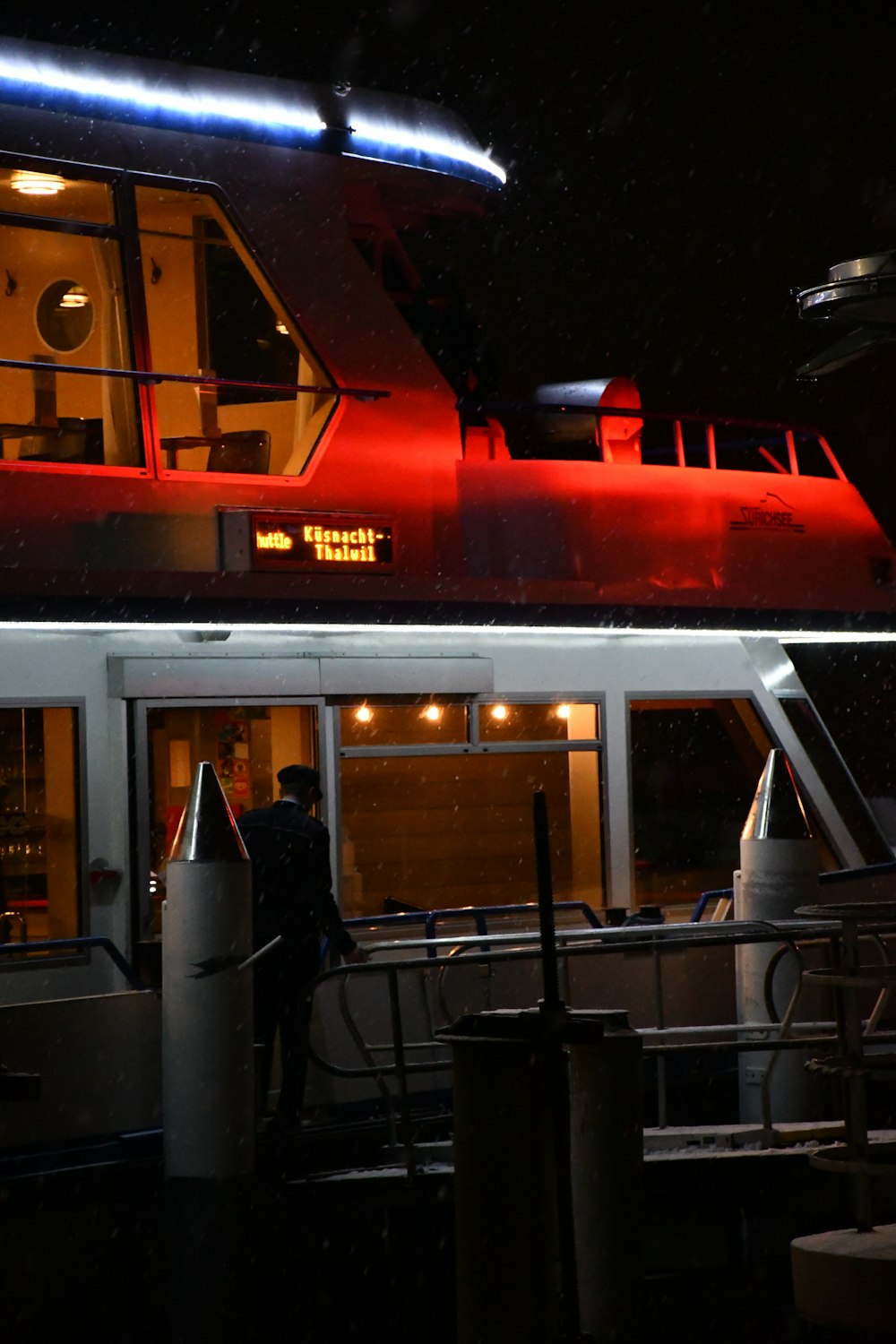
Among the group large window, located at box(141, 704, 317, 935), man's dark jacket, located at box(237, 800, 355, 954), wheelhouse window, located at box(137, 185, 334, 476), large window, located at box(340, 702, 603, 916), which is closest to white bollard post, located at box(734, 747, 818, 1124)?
large window, located at box(340, 702, 603, 916)

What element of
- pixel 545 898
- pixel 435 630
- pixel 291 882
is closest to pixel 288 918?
pixel 291 882

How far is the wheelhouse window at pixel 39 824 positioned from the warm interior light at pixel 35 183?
9.37 ft

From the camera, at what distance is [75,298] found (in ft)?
33.6

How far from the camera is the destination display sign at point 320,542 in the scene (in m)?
9.76

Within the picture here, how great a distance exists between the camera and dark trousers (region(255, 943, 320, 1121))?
8977mm

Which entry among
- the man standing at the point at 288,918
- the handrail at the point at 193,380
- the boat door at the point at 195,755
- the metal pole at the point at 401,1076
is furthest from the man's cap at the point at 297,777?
the handrail at the point at 193,380

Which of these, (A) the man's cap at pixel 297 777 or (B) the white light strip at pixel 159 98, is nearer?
(A) the man's cap at pixel 297 777

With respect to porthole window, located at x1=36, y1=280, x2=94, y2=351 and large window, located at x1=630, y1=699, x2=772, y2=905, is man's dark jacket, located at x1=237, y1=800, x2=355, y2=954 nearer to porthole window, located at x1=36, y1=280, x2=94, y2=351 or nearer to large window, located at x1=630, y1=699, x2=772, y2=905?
porthole window, located at x1=36, y1=280, x2=94, y2=351

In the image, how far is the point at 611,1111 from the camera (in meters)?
6.30

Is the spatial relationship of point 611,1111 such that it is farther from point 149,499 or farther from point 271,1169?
point 149,499

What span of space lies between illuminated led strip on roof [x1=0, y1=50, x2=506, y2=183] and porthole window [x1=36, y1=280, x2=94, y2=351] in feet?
3.32

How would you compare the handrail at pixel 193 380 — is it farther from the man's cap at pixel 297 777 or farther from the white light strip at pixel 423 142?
the man's cap at pixel 297 777

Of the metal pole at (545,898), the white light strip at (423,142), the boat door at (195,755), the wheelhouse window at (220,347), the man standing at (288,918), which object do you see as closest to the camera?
the metal pole at (545,898)

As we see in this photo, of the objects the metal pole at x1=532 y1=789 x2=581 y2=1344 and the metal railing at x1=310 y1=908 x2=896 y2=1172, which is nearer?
the metal pole at x1=532 y1=789 x2=581 y2=1344
